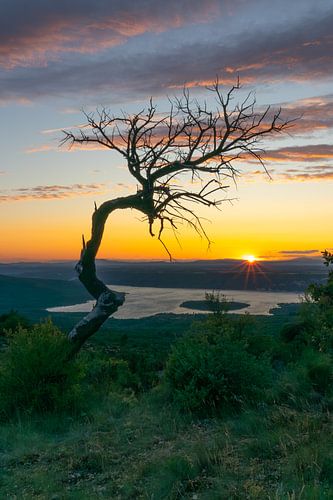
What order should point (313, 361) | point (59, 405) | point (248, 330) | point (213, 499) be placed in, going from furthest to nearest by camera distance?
1. point (248, 330)
2. point (313, 361)
3. point (59, 405)
4. point (213, 499)

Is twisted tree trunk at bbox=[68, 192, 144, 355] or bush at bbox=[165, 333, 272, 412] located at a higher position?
twisted tree trunk at bbox=[68, 192, 144, 355]

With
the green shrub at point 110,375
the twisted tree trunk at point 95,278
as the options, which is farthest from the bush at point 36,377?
the green shrub at point 110,375

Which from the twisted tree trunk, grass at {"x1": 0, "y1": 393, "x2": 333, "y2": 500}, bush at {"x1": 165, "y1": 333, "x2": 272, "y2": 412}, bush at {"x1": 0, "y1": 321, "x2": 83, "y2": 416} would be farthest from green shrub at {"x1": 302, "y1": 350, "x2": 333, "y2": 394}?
bush at {"x1": 0, "y1": 321, "x2": 83, "y2": 416}

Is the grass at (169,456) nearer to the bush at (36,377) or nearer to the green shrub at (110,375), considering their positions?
the bush at (36,377)

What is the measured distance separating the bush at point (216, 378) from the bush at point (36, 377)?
199 centimetres

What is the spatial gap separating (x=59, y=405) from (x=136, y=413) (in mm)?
1408

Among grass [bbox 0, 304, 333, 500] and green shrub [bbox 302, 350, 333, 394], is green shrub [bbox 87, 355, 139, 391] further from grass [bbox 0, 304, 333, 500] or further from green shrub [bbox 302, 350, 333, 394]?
green shrub [bbox 302, 350, 333, 394]

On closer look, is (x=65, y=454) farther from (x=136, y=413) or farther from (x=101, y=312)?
(x=101, y=312)

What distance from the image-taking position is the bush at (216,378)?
29.9 ft

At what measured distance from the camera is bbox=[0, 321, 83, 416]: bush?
9211mm

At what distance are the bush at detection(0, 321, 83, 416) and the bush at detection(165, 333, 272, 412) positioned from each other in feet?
6.54

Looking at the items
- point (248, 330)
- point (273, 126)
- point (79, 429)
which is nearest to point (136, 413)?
point (79, 429)

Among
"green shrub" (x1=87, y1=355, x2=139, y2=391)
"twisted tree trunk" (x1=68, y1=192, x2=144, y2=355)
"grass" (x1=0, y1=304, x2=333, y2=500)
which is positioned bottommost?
"green shrub" (x1=87, y1=355, x2=139, y2=391)

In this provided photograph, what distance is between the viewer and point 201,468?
595cm
